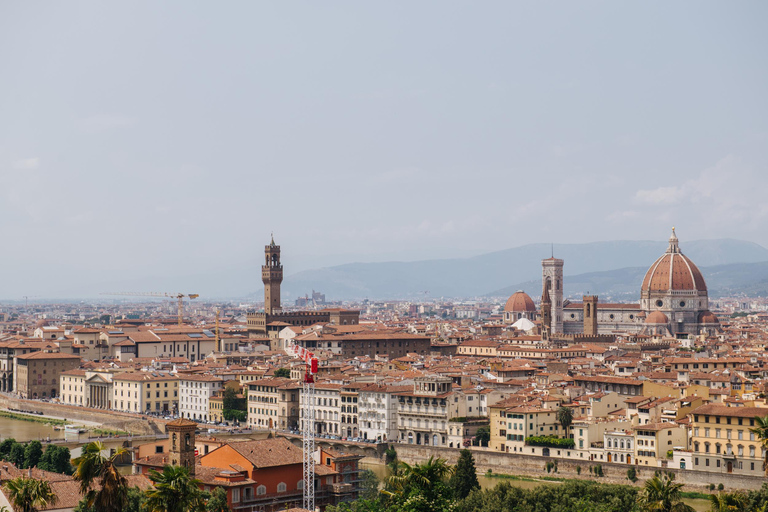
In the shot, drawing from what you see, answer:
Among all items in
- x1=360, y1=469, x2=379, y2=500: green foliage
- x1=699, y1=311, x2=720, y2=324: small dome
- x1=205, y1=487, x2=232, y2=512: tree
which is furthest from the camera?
x1=699, y1=311, x2=720, y2=324: small dome

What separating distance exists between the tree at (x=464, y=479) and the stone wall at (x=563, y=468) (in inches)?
224

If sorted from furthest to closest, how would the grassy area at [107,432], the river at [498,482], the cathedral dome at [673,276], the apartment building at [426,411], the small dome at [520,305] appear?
the small dome at [520,305] → the cathedral dome at [673,276] → the grassy area at [107,432] → the apartment building at [426,411] → the river at [498,482]

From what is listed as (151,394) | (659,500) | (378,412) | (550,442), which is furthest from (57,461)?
(659,500)

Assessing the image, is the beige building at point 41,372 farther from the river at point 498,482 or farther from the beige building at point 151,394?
the river at point 498,482

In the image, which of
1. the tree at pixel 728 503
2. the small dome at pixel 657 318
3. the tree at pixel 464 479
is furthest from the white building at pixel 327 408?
the small dome at pixel 657 318

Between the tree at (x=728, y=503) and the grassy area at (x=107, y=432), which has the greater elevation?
the tree at (x=728, y=503)

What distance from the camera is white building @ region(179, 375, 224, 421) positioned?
234ft

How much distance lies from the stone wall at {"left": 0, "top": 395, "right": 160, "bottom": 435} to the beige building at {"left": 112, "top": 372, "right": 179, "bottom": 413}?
1679 mm

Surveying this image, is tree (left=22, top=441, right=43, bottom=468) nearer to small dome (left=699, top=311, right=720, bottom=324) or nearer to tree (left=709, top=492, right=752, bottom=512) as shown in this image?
tree (left=709, top=492, right=752, bottom=512)

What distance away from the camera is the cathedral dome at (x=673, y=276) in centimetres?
13188

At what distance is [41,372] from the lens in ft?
284

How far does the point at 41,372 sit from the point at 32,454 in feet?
122

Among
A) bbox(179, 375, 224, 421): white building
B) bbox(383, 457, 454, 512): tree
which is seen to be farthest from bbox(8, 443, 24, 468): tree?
bbox(383, 457, 454, 512): tree

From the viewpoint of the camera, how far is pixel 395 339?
103 m
